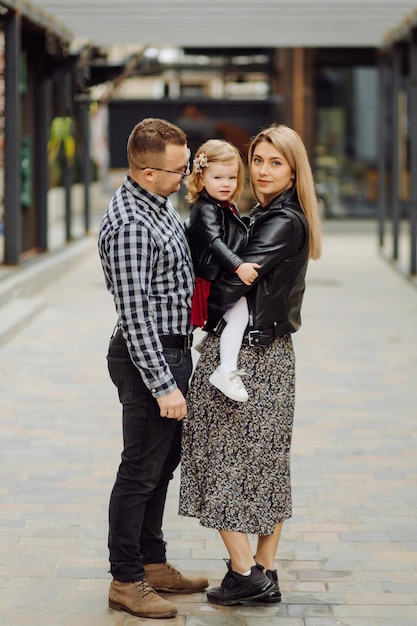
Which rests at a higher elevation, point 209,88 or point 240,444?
point 209,88

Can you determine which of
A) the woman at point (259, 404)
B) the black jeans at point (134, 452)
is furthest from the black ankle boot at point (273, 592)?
the black jeans at point (134, 452)

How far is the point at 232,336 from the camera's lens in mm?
4137

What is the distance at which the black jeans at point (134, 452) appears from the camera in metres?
4.08

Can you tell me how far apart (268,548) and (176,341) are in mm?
895

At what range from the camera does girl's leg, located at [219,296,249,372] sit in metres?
4.12

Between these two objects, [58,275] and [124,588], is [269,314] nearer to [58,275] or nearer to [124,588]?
[124,588]

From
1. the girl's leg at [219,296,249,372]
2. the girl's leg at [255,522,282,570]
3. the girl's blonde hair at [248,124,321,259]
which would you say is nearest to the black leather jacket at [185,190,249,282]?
the girl's leg at [219,296,249,372]

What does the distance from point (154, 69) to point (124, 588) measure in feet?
84.3

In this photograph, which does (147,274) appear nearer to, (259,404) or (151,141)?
(151,141)

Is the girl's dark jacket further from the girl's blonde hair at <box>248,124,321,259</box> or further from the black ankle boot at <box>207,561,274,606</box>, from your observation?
the black ankle boot at <box>207,561,274,606</box>

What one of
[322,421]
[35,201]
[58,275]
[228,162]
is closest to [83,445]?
[322,421]

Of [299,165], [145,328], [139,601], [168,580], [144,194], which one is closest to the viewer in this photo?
[145,328]

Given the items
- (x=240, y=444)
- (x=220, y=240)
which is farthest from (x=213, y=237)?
(x=240, y=444)

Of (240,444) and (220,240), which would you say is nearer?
(220,240)
